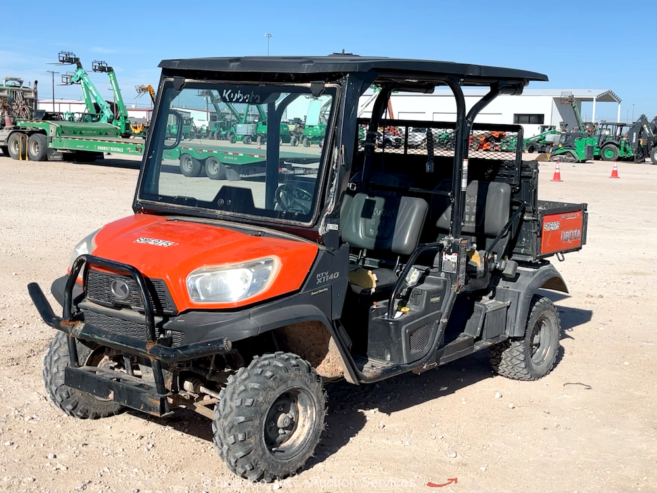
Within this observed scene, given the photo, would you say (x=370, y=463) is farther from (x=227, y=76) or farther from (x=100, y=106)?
(x=100, y=106)

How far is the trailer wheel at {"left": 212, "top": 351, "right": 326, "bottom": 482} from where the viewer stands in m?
4.00

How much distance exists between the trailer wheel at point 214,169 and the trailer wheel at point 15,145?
22.4 m

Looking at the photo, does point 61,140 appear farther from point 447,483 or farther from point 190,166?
point 447,483

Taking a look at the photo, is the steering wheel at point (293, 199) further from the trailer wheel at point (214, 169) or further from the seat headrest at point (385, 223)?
the seat headrest at point (385, 223)

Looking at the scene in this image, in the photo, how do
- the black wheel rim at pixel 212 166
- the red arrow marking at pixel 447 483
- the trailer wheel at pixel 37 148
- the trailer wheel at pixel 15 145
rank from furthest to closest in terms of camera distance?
1. the trailer wheel at pixel 15 145
2. the trailer wheel at pixel 37 148
3. the black wheel rim at pixel 212 166
4. the red arrow marking at pixel 447 483

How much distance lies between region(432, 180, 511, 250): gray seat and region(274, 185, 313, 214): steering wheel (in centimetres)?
162

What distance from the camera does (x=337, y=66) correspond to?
14.0ft

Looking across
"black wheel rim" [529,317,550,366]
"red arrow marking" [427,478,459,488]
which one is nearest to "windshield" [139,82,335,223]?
"red arrow marking" [427,478,459,488]

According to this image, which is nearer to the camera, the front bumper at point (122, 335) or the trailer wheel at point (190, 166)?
the front bumper at point (122, 335)

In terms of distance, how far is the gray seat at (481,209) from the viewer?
5.87m

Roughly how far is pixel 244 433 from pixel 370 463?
2.94ft

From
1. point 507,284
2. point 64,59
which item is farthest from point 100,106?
point 507,284

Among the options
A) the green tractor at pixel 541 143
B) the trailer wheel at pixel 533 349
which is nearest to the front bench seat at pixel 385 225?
the trailer wheel at pixel 533 349

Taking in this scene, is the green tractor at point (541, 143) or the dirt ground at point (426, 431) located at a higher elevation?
the green tractor at point (541, 143)
